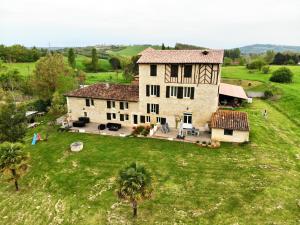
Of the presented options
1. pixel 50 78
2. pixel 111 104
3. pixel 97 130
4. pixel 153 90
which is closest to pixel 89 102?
pixel 111 104

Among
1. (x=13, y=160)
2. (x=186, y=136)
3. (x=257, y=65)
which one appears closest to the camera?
(x=13, y=160)

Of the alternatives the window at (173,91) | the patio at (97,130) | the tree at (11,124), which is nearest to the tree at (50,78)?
the patio at (97,130)

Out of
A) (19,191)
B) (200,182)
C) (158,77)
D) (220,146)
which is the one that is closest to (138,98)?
(158,77)

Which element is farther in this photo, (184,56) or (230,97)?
(230,97)

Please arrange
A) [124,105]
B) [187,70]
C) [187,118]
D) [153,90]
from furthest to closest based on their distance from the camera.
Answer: [124,105]
[153,90]
[187,118]
[187,70]

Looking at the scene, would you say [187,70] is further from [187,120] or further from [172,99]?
[187,120]

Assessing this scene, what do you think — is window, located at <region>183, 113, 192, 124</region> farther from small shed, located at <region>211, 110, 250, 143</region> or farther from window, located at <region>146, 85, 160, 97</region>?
window, located at <region>146, 85, 160, 97</region>

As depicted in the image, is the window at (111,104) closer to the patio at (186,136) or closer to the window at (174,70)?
the patio at (186,136)

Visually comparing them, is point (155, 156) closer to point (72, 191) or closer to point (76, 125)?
point (72, 191)
